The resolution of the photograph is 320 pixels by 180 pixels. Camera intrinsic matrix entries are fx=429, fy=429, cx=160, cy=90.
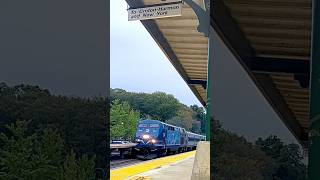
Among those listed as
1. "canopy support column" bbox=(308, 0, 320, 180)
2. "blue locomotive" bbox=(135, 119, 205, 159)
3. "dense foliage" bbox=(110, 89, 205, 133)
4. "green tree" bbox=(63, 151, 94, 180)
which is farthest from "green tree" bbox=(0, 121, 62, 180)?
"dense foliage" bbox=(110, 89, 205, 133)

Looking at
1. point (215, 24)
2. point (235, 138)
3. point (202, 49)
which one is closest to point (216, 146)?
point (235, 138)

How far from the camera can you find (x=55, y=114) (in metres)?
4.81

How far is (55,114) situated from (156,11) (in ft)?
15.6

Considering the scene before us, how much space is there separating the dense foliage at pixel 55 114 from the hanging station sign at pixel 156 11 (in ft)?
14.1

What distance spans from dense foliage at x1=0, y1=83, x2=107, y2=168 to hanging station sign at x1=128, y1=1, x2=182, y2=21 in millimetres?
4307

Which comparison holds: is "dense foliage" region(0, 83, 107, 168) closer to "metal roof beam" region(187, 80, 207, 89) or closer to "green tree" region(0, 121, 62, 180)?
"green tree" region(0, 121, 62, 180)

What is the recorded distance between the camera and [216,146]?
4238mm

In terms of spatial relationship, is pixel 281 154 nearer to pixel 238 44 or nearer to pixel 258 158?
pixel 258 158

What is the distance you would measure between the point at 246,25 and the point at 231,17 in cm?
23

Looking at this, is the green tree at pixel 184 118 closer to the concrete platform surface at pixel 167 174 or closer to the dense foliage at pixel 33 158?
the concrete platform surface at pixel 167 174

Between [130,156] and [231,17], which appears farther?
[130,156]

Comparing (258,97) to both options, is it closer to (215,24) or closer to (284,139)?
(284,139)

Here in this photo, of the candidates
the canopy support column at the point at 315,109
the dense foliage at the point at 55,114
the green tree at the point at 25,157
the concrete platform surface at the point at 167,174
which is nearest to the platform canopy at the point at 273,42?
the canopy support column at the point at 315,109

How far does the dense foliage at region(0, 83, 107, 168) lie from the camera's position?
473 centimetres
